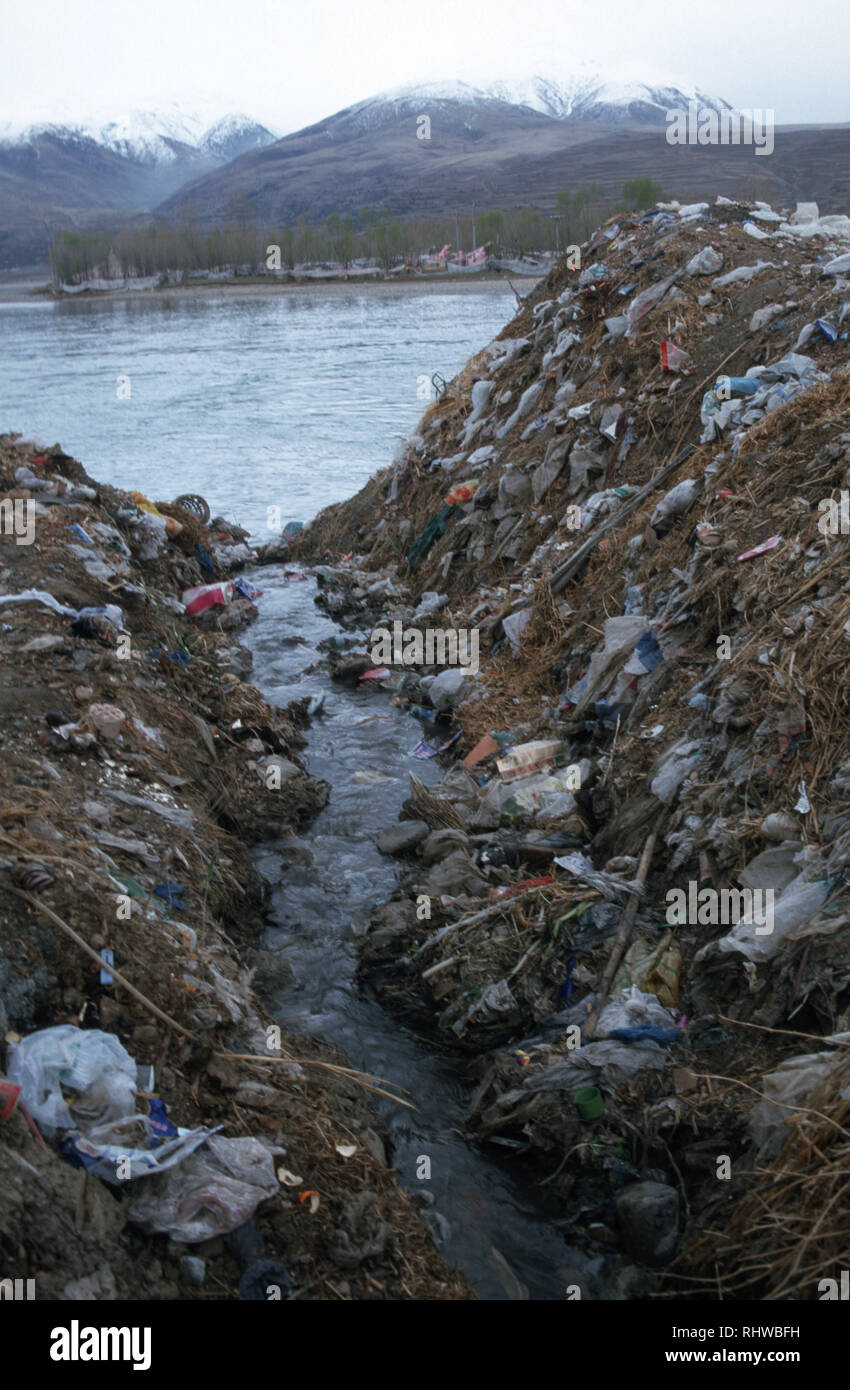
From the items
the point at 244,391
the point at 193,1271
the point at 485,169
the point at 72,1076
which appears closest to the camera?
the point at 193,1271

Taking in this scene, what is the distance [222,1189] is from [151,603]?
513cm

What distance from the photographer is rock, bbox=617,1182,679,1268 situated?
2947mm

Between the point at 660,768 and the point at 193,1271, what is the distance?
9.75 feet

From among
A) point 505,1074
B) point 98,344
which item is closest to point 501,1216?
point 505,1074

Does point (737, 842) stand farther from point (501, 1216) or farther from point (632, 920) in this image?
point (501, 1216)

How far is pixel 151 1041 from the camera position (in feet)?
10.4

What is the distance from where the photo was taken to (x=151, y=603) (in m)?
7.15

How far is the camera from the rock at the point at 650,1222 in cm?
295

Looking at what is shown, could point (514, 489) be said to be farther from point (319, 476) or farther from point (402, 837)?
point (319, 476)

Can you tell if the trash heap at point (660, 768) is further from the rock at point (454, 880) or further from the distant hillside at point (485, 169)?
the distant hillside at point (485, 169)

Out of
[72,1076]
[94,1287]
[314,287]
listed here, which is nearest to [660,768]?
[72,1076]

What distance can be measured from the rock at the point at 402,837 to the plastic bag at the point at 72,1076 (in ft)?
8.42

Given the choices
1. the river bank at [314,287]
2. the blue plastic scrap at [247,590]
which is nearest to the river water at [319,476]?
the blue plastic scrap at [247,590]

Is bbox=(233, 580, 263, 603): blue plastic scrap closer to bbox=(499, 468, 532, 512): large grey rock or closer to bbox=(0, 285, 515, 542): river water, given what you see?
bbox=(0, 285, 515, 542): river water
